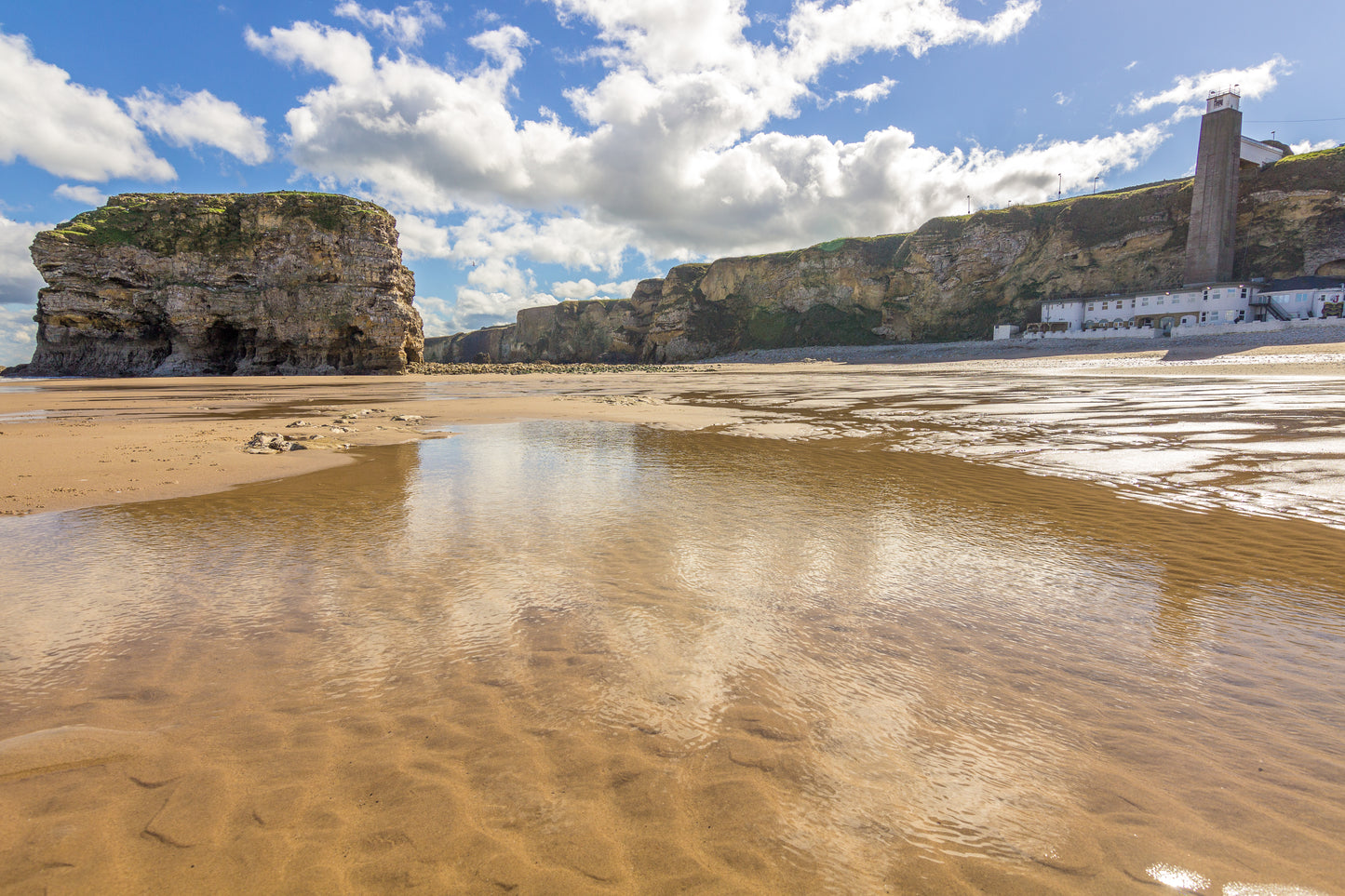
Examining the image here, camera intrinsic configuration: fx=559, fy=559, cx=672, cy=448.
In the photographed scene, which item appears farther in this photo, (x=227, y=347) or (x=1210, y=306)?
(x=227, y=347)

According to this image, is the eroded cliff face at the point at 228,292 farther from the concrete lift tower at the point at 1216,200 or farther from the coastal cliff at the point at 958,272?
the concrete lift tower at the point at 1216,200

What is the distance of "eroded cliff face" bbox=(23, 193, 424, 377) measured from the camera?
4772 cm

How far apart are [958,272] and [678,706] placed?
76.4 m

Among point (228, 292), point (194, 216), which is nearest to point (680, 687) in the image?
point (228, 292)

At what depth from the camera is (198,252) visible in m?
48.7

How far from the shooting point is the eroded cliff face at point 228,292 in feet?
157

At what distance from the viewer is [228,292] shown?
161ft

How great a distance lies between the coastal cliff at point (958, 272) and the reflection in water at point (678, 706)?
6830 cm

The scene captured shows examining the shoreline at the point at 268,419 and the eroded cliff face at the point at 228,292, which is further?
the eroded cliff face at the point at 228,292

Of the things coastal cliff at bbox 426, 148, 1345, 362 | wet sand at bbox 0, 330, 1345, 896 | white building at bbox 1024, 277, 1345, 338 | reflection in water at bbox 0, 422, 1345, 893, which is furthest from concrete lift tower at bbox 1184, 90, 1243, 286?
reflection in water at bbox 0, 422, 1345, 893

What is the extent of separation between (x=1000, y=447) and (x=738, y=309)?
7925 cm

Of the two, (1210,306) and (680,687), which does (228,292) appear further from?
(1210,306)

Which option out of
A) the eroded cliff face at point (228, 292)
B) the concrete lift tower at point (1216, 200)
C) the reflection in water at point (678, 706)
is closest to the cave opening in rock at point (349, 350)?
the eroded cliff face at point (228, 292)

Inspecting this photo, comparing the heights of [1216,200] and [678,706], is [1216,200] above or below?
above
